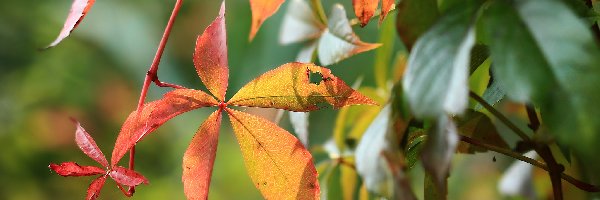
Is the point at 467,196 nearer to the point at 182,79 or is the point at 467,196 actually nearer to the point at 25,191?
the point at 182,79

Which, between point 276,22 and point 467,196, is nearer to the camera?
point 467,196

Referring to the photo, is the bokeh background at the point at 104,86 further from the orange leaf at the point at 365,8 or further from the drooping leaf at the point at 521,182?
the orange leaf at the point at 365,8

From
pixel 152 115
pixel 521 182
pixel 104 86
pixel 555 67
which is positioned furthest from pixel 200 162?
pixel 104 86

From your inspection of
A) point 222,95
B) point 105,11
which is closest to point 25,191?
point 105,11

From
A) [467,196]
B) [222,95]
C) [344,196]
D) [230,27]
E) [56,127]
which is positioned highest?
[222,95]

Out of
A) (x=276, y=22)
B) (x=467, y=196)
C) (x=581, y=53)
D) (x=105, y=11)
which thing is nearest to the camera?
(x=581, y=53)

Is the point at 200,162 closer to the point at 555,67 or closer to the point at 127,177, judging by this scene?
the point at 127,177

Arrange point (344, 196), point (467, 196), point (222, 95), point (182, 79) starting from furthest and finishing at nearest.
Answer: point (182, 79)
point (467, 196)
point (344, 196)
point (222, 95)
